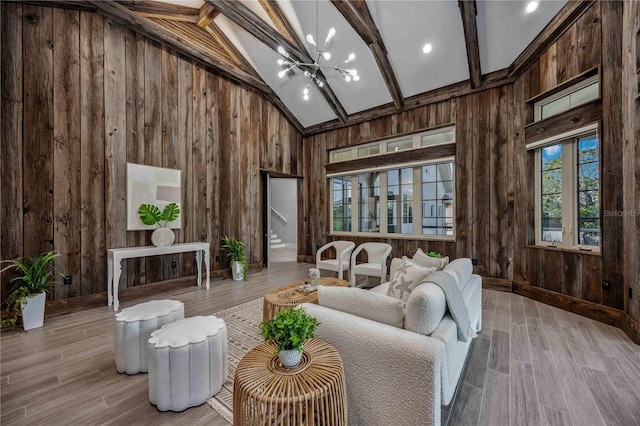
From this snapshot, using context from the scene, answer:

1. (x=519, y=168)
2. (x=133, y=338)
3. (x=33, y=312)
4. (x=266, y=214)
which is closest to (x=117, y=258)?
(x=33, y=312)

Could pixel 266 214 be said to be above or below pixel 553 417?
above

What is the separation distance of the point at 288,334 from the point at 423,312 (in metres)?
0.73

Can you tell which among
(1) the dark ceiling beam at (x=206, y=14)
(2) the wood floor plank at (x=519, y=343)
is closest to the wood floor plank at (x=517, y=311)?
(2) the wood floor plank at (x=519, y=343)

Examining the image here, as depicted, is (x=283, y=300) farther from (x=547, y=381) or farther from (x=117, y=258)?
(x=117, y=258)

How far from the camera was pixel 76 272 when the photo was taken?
134 inches

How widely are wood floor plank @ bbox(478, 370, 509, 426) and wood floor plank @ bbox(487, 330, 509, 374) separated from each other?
3.9 inches

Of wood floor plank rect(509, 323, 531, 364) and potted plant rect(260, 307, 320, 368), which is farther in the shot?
wood floor plank rect(509, 323, 531, 364)

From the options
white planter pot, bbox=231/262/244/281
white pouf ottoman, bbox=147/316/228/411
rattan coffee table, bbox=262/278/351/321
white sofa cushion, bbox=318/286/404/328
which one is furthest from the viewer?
white planter pot, bbox=231/262/244/281

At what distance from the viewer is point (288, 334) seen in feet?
3.87

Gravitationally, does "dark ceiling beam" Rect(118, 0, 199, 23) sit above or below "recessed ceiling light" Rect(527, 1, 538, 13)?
above

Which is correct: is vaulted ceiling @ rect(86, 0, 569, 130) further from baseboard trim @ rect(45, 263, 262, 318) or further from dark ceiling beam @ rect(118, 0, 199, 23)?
baseboard trim @ rect(45, 263, 262, 318)

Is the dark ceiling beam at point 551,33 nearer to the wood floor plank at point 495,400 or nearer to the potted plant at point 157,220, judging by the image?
the wood floor plank at point 495,400

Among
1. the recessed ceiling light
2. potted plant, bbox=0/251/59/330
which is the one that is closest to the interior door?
potted plant, bbox=0/251/59/330

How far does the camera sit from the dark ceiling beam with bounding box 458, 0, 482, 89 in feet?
11.0
